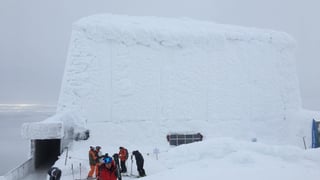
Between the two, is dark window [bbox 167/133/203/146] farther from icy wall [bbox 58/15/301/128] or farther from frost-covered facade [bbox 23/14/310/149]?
icy wall [bbox 58/15/301/128]

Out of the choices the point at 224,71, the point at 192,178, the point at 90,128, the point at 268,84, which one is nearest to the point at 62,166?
the point at 90,128

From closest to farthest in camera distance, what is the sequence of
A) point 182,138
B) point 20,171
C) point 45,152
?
point 20,171, point 182,138, point 45,152

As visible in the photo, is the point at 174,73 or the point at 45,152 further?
the point at 45,152

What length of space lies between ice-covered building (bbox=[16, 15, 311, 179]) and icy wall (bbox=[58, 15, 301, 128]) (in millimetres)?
45

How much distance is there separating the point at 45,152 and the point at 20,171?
15.8 feet

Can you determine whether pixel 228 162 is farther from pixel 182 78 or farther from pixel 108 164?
pixel 182 78

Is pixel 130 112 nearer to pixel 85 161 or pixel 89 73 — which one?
pixel 89 73

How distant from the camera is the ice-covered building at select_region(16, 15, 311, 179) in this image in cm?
1558

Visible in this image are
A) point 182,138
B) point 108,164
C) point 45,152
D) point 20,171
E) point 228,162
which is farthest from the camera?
point 45,152

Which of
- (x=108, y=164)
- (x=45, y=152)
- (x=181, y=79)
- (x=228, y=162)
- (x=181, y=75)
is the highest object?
(x=181, y=75)

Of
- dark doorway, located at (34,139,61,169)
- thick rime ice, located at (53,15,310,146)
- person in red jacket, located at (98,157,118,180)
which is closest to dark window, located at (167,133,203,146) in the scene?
thick rime ice, located at (53,15,310,146)

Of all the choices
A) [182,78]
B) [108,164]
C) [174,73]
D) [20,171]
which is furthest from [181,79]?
[108,164]

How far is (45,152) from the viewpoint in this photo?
1759cm

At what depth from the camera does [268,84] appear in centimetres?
1823
